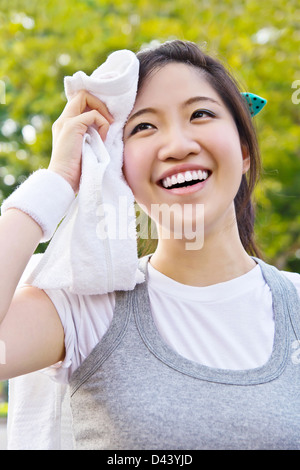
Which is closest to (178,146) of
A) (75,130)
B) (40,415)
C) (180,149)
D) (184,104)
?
(180,149)

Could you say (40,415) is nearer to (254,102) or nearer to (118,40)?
(254,102)

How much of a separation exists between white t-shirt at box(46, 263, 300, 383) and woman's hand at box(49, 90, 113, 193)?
0.82 feet

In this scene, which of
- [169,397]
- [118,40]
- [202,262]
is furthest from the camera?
[118,40]

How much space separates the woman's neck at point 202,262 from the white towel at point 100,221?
10 centimetres

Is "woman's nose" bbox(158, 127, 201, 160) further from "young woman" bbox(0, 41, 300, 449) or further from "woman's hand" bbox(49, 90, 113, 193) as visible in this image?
"woman's hand" bbox(49, 90, 113, 193)

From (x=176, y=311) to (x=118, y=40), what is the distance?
3.70 meters

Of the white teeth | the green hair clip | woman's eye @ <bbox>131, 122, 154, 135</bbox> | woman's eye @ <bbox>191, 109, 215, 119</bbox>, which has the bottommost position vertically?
the white teeth

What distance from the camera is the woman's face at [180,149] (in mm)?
1210

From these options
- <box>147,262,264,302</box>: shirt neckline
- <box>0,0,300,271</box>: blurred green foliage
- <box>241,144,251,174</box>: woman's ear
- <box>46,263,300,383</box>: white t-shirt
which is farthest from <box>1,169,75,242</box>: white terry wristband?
<box>0,0,300,271</box>: blurred green foliage

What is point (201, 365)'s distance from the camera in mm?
1134

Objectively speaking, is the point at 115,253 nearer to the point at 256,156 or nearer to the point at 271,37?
the point at 256,156

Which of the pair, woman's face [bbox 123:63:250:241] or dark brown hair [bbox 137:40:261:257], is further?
dark brown hair [bbox 137:40:261:257]

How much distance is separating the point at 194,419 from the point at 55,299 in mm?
353

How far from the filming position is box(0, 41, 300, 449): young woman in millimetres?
1062
